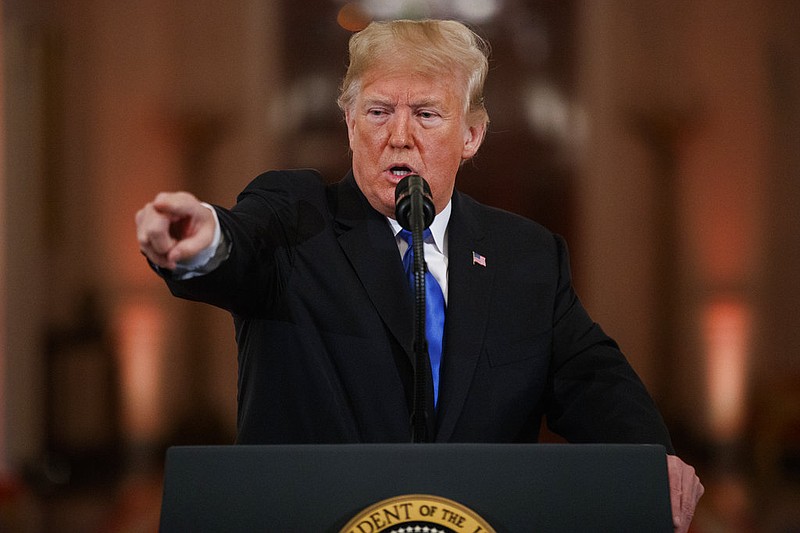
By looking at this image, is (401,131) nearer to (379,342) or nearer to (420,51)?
(420,51)

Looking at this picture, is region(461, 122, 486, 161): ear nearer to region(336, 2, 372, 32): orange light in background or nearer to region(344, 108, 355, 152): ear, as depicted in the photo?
region(344, 108, 355, 152): ear

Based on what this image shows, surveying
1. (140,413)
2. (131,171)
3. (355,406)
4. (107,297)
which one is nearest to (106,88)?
(131,171)

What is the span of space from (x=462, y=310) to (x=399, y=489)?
622 millimetres

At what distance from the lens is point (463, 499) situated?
0.84 meters

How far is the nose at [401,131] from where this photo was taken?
151 cm

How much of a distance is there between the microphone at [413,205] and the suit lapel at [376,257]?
281mm

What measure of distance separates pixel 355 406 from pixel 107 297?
2.11 meters

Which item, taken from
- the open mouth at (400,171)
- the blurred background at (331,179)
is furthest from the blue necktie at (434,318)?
the blurred background at (331,179)

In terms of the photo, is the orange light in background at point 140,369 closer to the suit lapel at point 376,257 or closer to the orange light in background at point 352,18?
the orange light in background at point 352,18

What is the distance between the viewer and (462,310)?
144 centimetres

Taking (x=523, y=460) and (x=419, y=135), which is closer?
(x=523, y=460)

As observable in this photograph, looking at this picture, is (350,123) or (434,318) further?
(350,123)

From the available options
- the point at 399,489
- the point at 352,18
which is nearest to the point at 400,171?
the point at 399,489

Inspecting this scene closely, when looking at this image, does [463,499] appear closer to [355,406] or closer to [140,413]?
[355,406]
